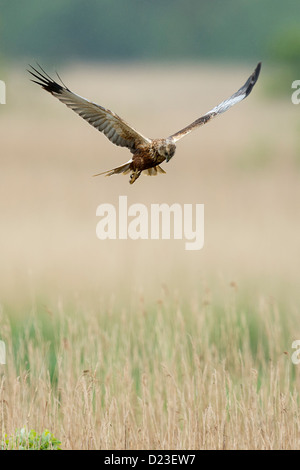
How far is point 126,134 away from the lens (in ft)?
18.0

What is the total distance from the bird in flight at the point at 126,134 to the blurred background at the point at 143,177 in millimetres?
212

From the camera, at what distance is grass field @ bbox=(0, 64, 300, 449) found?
5828mm

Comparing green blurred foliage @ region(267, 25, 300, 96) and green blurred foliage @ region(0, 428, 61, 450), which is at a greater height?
green blurred foliage @ region(267, 25, 300, 96)

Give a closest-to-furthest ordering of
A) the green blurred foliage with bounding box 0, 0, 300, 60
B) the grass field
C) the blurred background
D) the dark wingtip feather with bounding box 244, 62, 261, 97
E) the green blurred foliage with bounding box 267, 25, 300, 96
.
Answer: the grass field
the dark wingtip feather with bounding box 244, 62, 261, 97
the blurred background
the green blurred foliage with bounding box 267, 25, 300, 96
the green blurred foliage with bounding box 0, 0, 300, 60

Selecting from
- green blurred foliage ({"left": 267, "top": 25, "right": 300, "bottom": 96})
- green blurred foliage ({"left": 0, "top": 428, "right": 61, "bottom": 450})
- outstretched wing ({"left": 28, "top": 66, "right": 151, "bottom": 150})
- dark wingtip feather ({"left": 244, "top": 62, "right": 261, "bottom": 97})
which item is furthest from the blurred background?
green blurred foliage ({"left": 0, "top": 428, "right": 61, "bottom": 450})

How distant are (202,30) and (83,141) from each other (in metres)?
37.1

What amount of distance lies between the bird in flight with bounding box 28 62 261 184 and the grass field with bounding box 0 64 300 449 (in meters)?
1.23

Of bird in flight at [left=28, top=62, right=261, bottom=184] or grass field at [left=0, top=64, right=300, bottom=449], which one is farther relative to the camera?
grass field at [left=0, top=64, right=300, bottom=449]

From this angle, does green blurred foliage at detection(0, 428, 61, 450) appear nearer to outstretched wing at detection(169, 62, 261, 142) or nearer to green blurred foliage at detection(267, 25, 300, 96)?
outstretched wing at detection(169, 62, 261, 142)

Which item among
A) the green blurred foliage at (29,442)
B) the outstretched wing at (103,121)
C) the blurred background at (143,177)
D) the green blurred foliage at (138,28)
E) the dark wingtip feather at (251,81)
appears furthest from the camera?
the green blurred foliage at (138,28)

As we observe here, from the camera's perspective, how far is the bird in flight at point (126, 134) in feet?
17.0

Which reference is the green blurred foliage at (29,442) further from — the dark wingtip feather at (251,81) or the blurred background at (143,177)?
the dark wingtip feather at (251,81)

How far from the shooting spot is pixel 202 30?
62406 mm

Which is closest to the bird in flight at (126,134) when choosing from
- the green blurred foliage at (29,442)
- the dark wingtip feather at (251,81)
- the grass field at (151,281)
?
the dark wingtip feather at (251,81)
